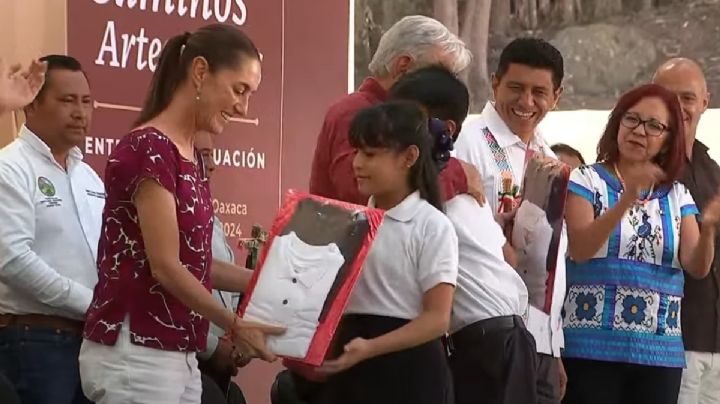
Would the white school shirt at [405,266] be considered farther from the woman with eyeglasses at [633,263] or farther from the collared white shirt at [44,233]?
the collared white shirt at [44,233]

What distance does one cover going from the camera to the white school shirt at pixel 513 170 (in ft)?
9.68

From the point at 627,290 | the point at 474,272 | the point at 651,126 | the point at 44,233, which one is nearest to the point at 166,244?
the point at 474,272

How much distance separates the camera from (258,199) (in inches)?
173

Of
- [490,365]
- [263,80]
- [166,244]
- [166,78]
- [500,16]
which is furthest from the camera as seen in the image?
[500,16]

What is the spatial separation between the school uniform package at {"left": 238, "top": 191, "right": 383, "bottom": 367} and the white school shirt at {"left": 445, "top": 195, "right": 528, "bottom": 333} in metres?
0.40

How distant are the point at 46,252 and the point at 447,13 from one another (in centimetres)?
299

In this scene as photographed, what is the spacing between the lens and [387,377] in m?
2.37

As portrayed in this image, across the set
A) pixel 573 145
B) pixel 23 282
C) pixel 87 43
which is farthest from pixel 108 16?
pixel 573 145

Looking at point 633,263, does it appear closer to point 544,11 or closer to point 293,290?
point 293,290

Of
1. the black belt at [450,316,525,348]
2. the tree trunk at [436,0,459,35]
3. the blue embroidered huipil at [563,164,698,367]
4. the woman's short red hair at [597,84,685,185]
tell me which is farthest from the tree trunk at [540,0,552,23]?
the black belt at [450,316,525,348]

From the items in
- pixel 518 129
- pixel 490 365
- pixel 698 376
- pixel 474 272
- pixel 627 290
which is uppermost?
pixel 518 129

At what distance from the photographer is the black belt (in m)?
2.64

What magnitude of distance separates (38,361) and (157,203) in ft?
3.50

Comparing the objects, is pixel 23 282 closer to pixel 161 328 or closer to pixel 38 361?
pixel 38 361
